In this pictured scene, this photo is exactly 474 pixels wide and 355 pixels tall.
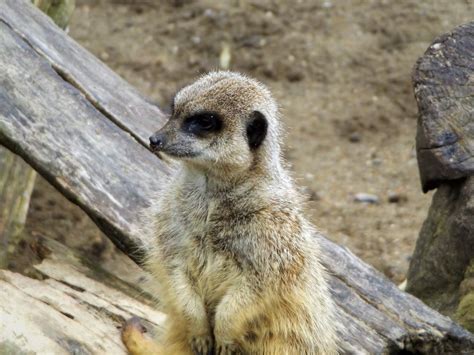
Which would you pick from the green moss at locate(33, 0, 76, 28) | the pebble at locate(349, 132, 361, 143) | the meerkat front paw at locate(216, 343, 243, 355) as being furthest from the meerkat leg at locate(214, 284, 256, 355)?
the pebble at locate(349, 132, 361, 143)

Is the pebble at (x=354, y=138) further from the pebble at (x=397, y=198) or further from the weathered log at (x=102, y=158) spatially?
the weathered log at (x=102, y=158)

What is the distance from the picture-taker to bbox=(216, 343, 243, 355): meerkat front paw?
289 centimetres

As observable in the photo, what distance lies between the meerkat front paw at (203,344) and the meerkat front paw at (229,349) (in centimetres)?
4

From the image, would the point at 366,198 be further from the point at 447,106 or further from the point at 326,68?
the point at 447,106

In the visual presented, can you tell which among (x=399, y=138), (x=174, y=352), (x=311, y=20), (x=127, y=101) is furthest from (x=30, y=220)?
(x=311, y=20)

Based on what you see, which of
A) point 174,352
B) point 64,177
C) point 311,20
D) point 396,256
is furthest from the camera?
point 311,20

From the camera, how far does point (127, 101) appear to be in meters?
3.81

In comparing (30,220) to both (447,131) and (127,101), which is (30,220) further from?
(447,131)

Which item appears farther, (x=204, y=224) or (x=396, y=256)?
(x=396, y=256)

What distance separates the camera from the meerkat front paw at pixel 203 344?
2941 millimetres

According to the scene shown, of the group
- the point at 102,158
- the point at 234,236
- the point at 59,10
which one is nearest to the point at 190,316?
the point at 234,236

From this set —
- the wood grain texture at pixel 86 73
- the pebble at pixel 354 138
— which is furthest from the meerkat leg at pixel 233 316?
the pebble at pixel 354 138

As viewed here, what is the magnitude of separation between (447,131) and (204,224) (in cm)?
112

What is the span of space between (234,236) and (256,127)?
1.20 ft
